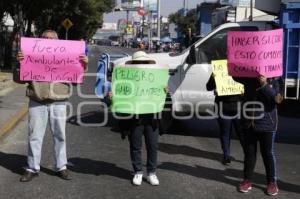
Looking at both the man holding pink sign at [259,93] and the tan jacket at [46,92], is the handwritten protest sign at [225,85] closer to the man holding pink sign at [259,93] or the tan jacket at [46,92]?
the man holding pink sign at [259,93]

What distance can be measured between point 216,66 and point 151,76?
2.12 m

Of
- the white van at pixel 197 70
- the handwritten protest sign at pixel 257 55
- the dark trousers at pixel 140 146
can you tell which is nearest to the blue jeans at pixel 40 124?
the dark trousers at pixel 140 146

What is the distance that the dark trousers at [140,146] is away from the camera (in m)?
7.70

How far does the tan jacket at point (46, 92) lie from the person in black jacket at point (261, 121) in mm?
2212

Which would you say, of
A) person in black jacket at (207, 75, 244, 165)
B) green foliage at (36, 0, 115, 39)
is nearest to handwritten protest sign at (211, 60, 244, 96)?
person in black jacket at (207, 75, 244, 165)

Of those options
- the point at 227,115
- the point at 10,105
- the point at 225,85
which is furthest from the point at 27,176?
A: the point at 10,105

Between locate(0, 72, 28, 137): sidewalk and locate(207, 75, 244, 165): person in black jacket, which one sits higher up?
locate(207, 75, 244, 165): person in black jacket

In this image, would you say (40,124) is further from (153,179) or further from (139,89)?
(153,179)

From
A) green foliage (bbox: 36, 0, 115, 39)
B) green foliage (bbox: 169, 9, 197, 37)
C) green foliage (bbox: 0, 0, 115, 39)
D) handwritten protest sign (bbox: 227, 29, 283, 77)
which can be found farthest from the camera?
green foliage (bbox: 169, 9, 197, 37)

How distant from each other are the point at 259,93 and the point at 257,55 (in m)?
0.51

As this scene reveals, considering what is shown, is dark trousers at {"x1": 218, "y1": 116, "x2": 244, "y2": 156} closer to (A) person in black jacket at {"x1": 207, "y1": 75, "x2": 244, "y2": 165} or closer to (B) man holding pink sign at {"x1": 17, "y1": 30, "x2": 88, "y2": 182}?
(A) person in black jacket at {"x1": 207, "y1": 75, "x2": 244, "y2": 165}

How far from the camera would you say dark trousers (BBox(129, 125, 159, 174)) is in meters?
7.70

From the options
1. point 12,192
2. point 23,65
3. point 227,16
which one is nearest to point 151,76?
point 23,65

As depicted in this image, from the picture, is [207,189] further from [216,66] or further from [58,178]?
[216,66]
